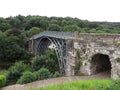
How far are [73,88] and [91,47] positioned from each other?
511 inches

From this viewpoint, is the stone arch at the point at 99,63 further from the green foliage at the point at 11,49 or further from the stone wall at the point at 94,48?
the green foliage at the point at 11,49

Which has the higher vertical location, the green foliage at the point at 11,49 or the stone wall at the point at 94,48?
the stone wall at the point at 94,48

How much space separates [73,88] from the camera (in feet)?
25.1

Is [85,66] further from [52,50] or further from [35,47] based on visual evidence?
[35,47]

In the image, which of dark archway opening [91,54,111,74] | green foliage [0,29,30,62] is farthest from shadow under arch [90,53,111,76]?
green foliage [0,29,30,62]

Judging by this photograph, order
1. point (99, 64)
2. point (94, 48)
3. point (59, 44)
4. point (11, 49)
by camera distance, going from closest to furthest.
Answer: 1. point (94, 48)
2. point (99, 64)
3. point (59, 44)
4. point (11, 49)

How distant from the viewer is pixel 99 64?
2206cm

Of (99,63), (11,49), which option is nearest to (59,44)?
(99,63)

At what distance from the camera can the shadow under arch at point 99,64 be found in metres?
21.1

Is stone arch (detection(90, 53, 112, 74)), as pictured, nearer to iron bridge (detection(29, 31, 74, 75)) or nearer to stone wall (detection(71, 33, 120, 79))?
stone wall (detection(71, 33, 120, 79))

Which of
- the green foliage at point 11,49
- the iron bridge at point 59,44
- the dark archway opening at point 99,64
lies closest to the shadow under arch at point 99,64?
the dark archway opening at point 99,64

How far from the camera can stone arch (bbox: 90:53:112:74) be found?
69.0 feet

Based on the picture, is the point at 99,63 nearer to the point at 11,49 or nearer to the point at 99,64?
the point at 99,64

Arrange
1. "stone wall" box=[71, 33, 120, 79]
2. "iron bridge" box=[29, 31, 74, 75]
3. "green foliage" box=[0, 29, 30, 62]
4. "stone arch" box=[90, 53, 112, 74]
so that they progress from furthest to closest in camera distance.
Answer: "green foliage" box=[0, 29, 30, 62] < "iron bridge" box=[29, 31, 74, 75] < "stone arch" box=[90, 53, 112, 74] < "stone wall" box=[71, 33, 120, 79]
